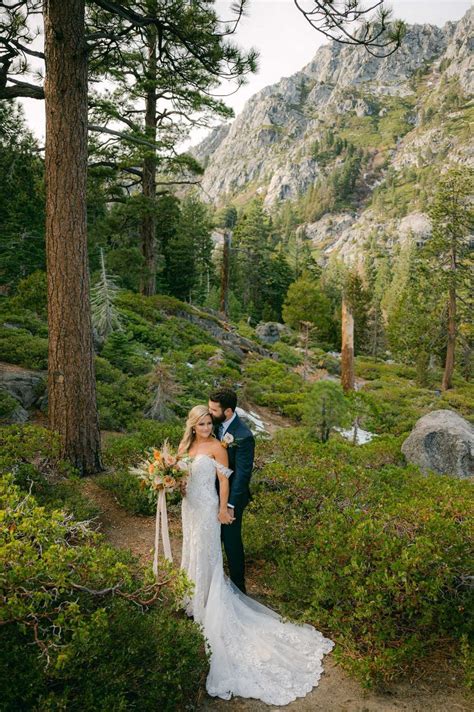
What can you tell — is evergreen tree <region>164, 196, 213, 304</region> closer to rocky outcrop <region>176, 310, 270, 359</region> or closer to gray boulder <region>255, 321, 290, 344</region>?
gray boulder <region>255, 321, 290, 344</region>

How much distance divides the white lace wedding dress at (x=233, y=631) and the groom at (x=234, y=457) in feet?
0.41

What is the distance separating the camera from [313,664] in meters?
3.61

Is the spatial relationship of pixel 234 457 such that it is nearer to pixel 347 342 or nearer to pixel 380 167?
pixel 347 342

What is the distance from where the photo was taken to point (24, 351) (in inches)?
409

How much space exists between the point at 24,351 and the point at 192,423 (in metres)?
7.66

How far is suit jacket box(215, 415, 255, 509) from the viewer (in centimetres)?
395

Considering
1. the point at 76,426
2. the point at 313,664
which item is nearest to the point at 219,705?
the point at 313,664

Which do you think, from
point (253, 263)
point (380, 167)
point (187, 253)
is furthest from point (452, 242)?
point (380, 167)

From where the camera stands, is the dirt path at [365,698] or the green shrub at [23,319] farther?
the green shrub at [23,319]

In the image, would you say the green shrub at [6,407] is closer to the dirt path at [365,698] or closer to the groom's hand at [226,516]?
the groom's hand at [226,516]

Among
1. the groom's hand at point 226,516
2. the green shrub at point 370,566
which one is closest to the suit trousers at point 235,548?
the groom's hand at point 226,516

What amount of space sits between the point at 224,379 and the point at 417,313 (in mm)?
18522

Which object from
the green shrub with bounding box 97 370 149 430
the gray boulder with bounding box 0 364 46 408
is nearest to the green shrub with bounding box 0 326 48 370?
the gray boulder with bounding box 0 364 46 408

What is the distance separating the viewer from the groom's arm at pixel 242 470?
13.0 ft
